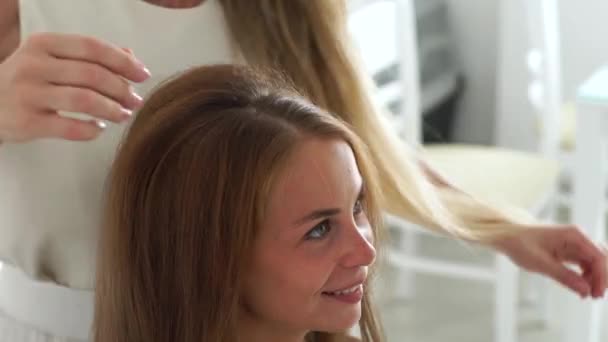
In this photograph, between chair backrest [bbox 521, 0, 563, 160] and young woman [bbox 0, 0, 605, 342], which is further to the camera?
chair backrest [bbox 521, 0, 563, 160]

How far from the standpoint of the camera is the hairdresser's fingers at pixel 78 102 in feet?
2.46

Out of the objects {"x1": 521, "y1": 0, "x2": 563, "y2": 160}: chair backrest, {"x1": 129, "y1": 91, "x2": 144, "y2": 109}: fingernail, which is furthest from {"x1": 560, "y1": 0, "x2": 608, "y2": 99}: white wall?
{"x1": 129, "y1": 91, "x2": 144, "y2": 109}: fingernail

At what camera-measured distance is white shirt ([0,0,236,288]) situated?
93cm

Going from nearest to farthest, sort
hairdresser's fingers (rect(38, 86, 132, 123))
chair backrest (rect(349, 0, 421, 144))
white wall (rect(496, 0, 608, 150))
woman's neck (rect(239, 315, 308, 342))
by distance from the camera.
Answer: hairdresser's fingers (rect(38, 86, 132, 123))
woman's neck (rect(239, 315, 308, 342))
chair backrest (rect(349, 0, 421, 144))
white wall (rect(496, 0, 608, 150))

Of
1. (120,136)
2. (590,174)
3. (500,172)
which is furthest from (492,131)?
(120,136)

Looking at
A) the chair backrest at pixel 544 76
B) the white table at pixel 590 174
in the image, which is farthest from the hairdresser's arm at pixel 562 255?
the chair backrest at pixel 544 76

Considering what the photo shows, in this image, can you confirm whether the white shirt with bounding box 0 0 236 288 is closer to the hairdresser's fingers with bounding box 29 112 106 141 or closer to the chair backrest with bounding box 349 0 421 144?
the hairdresser's fingers with bounding box 29 112 106 141

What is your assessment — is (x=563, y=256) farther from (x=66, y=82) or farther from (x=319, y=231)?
(x=66, y=82)

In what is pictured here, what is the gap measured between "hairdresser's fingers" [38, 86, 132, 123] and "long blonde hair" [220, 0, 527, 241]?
31 centimetres

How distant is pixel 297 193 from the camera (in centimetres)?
79

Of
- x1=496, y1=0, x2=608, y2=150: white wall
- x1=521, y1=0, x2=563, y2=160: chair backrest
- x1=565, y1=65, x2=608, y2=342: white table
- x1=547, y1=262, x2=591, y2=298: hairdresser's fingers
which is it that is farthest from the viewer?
x1=496, y1=0, x2=608, y2=150: white wall

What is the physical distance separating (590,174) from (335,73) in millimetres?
789

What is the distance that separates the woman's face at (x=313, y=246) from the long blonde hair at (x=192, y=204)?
0.01 m

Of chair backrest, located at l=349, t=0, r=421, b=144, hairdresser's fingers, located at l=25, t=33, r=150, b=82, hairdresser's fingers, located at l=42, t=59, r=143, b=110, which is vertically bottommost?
chair backrest, located at l=349, t=0, r=421, b=144
